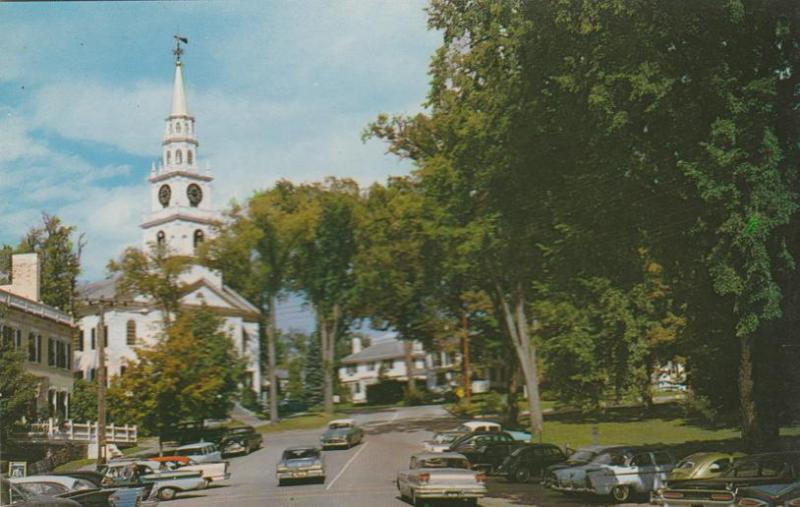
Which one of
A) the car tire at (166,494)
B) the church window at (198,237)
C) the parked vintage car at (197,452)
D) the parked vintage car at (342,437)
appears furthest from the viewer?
the church window at (198,237)

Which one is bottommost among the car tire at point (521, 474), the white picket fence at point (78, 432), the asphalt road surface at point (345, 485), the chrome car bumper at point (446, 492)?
the car tire at point (521, 474)

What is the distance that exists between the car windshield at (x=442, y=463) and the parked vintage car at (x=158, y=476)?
847cm

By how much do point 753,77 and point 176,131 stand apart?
29.8 m

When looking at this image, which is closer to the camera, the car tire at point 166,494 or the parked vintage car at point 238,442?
the car tire at point 166,494

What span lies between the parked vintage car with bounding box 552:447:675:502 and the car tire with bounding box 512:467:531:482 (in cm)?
610

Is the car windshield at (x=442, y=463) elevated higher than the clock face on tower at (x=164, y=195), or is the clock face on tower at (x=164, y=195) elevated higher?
the clock face on tower at (x=164, y=195)

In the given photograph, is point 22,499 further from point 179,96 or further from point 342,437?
point 342,437

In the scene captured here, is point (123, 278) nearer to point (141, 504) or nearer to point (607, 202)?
point (141, 504)

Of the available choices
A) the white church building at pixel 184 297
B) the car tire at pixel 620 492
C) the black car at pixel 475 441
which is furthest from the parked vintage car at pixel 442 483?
the white church building at pixel 184 297

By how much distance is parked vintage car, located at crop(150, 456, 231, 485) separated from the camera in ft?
99.7

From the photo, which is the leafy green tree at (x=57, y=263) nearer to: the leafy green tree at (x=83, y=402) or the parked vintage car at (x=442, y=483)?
the leafy green tree at (x=83, y=402)

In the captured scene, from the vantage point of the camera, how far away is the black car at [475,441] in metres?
34.7

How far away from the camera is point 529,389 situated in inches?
1747

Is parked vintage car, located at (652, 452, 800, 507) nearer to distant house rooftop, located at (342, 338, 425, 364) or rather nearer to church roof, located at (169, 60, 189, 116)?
church roof, located at (169, 60, 189, 116)
